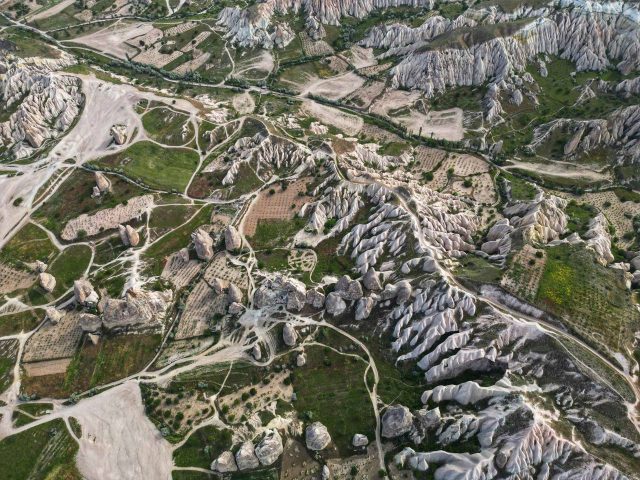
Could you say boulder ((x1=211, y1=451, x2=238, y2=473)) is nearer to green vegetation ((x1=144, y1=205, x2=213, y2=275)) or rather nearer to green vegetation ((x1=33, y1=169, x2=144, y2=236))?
green vegetation ((x1=144, y1=205, x2=213, y2=275))

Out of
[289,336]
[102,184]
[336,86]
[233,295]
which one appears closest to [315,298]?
[289,336]

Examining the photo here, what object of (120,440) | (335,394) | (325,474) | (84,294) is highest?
(84,294)

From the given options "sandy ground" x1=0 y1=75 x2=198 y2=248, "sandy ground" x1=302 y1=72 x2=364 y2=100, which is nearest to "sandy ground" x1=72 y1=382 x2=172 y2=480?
"sandy ground" x1=0 y1=75 x2=198 y2=248

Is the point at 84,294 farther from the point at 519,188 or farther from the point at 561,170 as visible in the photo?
the point at 561,170

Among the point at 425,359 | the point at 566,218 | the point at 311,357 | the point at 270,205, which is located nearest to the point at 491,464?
the point at 425,359

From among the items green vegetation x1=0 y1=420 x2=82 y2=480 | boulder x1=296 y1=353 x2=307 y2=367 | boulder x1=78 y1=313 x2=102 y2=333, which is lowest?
green vegetation x1=0 y1=420 x2=82 y2=480

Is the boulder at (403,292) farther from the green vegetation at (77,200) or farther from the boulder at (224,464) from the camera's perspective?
the green vegetation at (77,200)

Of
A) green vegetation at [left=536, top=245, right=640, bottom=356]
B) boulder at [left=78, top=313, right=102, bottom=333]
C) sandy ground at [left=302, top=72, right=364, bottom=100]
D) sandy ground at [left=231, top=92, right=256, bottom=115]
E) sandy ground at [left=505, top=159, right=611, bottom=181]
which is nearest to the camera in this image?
green vegetation at [left=536, top=245, right=640, bottom=356]
